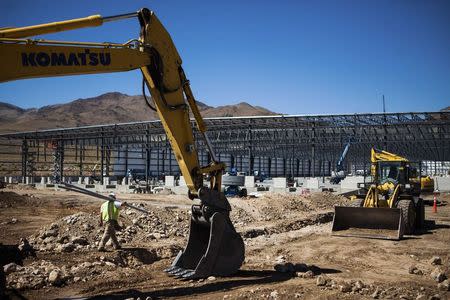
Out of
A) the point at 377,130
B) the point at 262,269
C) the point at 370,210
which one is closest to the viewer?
the point at 262,269

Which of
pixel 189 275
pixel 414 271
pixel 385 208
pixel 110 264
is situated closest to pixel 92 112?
pixel 385 208

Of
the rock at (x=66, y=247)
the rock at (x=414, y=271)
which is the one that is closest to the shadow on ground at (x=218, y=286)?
the rock at (x=414, y=271)

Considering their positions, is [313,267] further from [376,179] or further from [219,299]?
[376,179]

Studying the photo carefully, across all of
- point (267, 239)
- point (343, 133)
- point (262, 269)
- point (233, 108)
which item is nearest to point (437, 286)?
point (262, 269)

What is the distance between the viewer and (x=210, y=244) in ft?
25.3

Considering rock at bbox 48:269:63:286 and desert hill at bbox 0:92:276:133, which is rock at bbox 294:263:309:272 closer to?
rock at bbox 48:269:63:286

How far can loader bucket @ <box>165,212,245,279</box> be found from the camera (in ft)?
25.4

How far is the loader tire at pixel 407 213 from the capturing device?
1381 centimetres

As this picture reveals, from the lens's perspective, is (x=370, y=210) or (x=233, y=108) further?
(x=233, y=108)

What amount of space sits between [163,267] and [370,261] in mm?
4942

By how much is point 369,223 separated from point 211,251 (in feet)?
24.8

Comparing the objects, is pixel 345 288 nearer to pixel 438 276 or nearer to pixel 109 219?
pixel 438 276

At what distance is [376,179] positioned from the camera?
15922 millimetres

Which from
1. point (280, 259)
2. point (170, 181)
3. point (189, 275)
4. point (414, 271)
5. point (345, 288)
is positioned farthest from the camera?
point (170, 181)
